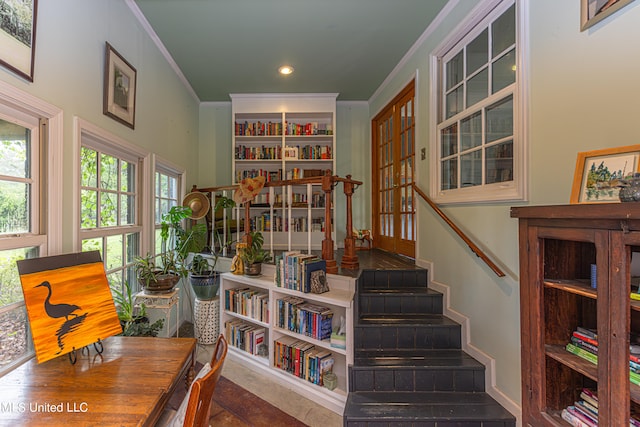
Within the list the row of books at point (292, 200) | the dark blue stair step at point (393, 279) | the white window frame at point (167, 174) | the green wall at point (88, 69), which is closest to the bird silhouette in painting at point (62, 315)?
the green wall at point (88, 69)

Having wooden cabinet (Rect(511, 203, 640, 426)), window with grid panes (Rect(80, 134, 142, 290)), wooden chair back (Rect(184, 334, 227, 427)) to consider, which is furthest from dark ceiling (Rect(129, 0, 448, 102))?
wooden chair back (Rect(184, 334, 227, 427))

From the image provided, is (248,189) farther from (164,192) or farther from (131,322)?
(131,322)

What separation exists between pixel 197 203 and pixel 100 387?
267 centimetres

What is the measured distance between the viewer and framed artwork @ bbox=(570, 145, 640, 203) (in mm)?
1214

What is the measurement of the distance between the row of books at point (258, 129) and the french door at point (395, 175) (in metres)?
1.49

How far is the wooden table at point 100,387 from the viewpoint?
3.25 feet

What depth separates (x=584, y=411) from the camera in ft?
3.89

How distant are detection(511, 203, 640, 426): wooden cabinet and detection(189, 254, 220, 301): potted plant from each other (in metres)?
2.76

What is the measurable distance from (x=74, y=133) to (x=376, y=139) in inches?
144

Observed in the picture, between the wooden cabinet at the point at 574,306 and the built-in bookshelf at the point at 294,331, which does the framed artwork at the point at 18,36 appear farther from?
the wooden cabinet at the point at 574,306

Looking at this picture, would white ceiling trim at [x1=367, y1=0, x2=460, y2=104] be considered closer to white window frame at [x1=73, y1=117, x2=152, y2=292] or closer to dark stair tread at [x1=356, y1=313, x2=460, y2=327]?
dark stair tread at [x1=356, y1=313, x2=460, y2=327]

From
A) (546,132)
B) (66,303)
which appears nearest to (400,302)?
(546,132)

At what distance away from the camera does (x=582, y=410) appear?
119cm

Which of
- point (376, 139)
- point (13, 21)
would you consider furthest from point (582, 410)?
point (376, 139)
